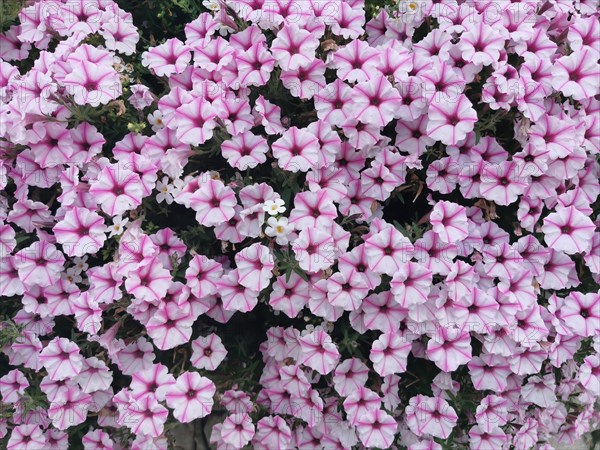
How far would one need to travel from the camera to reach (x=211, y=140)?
2.42 metres

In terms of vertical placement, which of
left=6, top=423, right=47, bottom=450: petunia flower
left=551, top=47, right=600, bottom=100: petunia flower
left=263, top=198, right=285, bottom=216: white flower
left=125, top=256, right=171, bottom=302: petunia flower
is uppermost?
left=551, top=47, right=600, bottom=100: petunia flower

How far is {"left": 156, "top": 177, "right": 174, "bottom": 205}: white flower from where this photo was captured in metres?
2.29

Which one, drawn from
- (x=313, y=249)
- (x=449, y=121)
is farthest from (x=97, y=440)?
(x=449, y=121)

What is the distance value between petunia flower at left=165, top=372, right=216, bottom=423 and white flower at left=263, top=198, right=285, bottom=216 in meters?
0.71

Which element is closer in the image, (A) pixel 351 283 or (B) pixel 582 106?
(A) pixel 351 283

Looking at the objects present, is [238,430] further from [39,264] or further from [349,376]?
[39,264]

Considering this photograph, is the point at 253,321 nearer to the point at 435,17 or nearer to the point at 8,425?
the point at 8,425

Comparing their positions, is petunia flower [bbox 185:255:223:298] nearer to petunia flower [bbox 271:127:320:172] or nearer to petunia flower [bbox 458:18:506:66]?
petunia flower [bbox 271:127:320:172]

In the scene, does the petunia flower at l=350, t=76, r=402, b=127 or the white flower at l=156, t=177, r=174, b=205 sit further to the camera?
the white flower at l=156, t=177, r=174, b=205

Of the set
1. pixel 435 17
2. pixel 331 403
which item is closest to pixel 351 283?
pixel 331 403

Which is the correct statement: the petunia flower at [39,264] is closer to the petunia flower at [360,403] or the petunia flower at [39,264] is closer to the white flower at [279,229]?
the white flower at [279,229]

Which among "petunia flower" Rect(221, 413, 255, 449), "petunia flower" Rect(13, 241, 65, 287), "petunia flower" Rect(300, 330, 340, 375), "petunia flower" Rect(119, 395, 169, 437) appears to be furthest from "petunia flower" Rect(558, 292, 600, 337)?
"petunia flower" Rect(13, 241, 65, 287)

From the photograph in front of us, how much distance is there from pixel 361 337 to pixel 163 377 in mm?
837

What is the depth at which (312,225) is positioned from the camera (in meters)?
2.14
